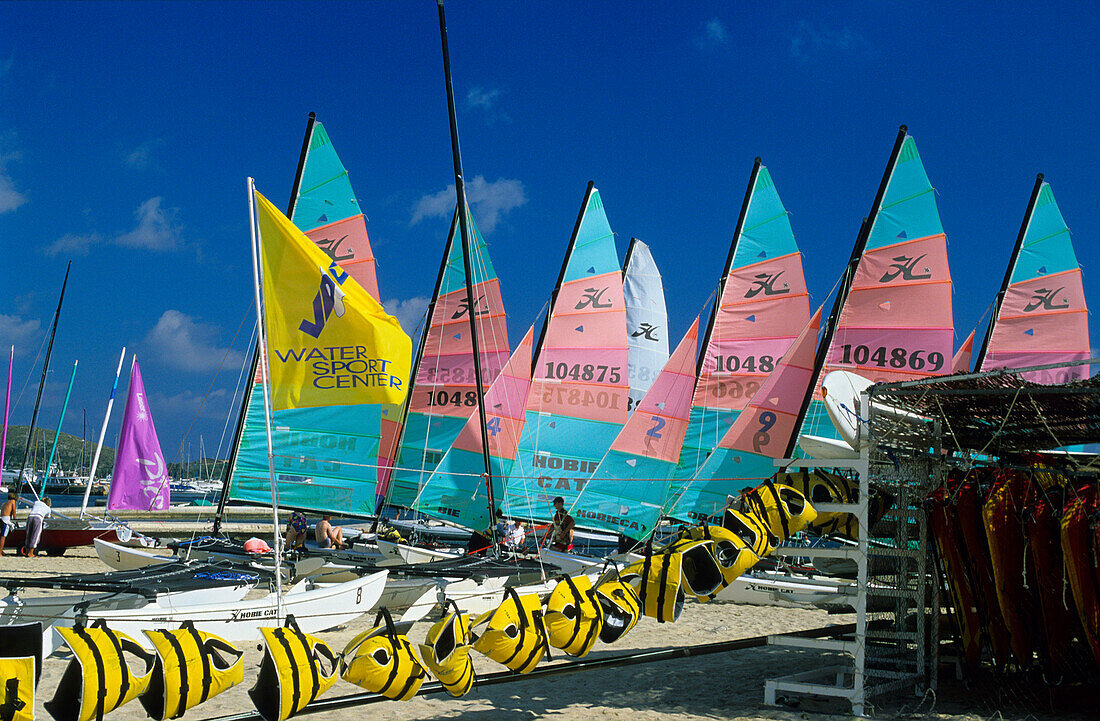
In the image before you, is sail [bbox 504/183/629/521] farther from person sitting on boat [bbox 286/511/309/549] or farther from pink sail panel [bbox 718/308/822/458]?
person sitting on boat [bbox 286/511/309/549]

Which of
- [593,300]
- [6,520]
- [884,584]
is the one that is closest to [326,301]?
[884,584]

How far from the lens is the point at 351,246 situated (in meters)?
17.3

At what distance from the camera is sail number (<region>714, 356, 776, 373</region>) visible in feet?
59.0

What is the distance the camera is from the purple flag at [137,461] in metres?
19.7

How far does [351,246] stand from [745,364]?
26.0 feet

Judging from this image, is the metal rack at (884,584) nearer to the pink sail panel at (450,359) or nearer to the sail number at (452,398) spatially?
the sail number at (452,398)

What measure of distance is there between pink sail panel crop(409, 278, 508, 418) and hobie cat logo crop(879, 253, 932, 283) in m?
8.18

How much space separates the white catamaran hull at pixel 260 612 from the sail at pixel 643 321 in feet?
36.1

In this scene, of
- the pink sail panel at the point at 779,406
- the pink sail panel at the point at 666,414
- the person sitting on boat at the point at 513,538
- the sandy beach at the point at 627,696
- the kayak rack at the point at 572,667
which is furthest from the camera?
the pink sail panel at the point at 666,414

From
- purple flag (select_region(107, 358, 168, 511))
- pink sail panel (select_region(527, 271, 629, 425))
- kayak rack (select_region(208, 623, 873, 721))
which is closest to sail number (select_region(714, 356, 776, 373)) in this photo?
pink sail panel (select_region(527, 271, 629, 425))

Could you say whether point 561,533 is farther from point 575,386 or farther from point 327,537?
point 575,386

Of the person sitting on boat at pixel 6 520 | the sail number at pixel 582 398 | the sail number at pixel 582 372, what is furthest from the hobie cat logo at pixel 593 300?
the person sitting on boat at pixel 6 520

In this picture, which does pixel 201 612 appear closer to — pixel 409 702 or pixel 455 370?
pixel 409 702

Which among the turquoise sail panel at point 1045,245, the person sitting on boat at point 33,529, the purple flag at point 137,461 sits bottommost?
the person sitting on boat at point 33,529
